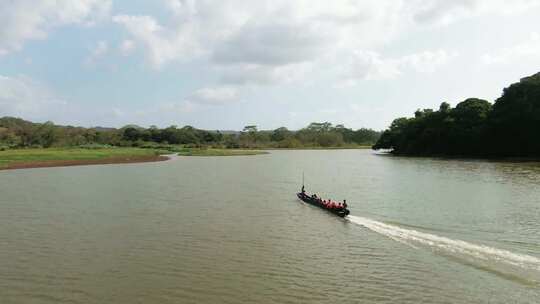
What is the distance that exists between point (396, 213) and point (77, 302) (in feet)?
69.5

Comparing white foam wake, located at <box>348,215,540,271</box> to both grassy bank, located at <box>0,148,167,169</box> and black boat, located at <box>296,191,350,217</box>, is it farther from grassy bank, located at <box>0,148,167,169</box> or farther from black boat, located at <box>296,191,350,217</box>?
grassy bank, located at <box>0,148,167,169</box>

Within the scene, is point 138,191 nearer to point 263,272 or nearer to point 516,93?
point 263,272

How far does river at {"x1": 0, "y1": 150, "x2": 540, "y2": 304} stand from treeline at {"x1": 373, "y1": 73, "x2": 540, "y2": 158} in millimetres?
53733

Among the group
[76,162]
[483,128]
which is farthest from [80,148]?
[483,128]

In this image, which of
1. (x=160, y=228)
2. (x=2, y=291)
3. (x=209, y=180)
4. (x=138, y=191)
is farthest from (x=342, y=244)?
(x=209, y=180)

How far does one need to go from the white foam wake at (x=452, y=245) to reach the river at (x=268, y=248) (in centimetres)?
8

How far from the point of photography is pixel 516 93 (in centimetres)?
8888

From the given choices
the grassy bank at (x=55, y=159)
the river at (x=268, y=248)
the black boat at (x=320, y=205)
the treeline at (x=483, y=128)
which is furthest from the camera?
the treeline at (x=483, y=128)

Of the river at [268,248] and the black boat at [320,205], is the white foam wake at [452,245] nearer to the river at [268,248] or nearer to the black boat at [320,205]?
the river at [268,248]

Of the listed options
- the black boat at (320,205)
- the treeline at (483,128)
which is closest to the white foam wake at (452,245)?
the black boat at (320,205)

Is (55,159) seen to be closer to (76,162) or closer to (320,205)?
(76,162)

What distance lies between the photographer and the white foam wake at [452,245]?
59.6 ft

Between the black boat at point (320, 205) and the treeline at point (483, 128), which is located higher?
the treeline at point (483, 128)

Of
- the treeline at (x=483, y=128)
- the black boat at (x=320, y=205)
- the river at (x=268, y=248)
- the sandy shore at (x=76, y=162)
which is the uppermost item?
the treeline at (x=483, y=128)
